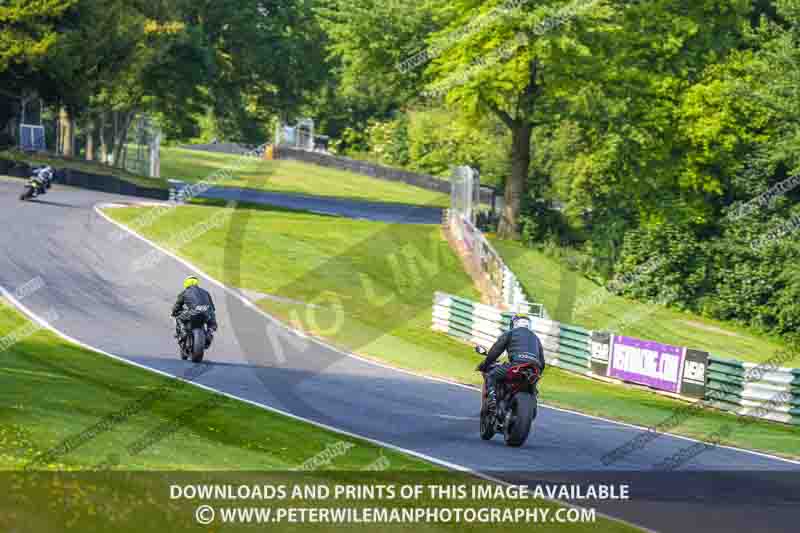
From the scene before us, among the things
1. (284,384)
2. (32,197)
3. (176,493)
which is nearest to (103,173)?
(32,197)

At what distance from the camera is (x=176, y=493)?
1031cm

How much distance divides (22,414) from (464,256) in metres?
34.1

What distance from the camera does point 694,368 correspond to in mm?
27922

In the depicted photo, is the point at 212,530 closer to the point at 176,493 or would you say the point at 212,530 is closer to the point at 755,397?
the point at 176,493

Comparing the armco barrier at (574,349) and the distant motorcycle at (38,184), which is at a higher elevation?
the distant motorcycle at (38,184)

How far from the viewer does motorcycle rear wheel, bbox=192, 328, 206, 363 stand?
22.5 metres

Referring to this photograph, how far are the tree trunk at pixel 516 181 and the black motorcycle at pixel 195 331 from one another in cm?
3204

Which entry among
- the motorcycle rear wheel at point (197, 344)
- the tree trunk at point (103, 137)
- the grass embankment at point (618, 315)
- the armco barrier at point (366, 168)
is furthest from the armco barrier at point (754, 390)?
the armco barrier at point (366, 168)

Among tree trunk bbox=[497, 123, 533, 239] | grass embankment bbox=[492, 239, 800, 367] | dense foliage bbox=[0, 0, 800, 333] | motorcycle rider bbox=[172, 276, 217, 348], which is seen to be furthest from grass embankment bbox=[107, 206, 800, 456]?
dense foliage bbox=[0, 0, 800, 333]

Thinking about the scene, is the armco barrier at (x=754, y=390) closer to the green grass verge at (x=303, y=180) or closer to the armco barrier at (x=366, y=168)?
the green grass verge at (x=303, y=180)

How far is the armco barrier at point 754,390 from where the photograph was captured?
Result: 2597 cm

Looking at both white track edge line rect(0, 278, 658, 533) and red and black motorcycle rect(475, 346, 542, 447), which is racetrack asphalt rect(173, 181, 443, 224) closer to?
white track edge line rect(0, 278, 658, 533)

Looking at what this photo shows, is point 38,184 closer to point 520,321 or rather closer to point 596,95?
point 596,95

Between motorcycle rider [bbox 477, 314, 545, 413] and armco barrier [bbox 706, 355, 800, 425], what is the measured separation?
11995mm
